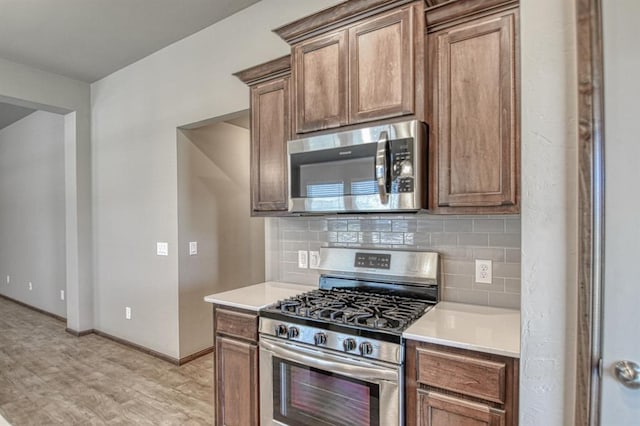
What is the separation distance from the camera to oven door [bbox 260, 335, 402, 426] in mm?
1611

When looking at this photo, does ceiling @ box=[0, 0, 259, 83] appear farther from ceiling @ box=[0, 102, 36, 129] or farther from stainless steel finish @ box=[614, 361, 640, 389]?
stainless steel finish @ box=[614, 361, 640, 389]

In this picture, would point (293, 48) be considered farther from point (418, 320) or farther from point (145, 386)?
point (145, 386)

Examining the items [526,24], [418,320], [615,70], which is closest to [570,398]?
[418,320]

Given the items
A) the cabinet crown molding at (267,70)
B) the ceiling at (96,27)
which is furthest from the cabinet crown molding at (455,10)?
the ceiling at (96,27)

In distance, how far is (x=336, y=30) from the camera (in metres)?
2.04

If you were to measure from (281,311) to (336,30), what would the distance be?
1580mm

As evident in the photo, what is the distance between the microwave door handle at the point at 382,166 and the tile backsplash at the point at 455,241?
1.01 feet

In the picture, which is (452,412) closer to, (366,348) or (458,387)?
(458,387)

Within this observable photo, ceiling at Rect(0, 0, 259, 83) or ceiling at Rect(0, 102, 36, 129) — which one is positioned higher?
ceiling at Rect(0, 0, 259, 83)

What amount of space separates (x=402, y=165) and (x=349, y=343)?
2.90 feet

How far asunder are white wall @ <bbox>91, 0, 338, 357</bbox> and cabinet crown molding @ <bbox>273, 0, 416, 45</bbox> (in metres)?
0.54

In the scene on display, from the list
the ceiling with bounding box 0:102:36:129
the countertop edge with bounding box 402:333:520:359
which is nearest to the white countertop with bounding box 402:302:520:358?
the countertop edge with bounding box 402:333:520:359

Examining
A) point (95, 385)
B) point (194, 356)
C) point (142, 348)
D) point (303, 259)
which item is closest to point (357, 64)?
point (303, 259)

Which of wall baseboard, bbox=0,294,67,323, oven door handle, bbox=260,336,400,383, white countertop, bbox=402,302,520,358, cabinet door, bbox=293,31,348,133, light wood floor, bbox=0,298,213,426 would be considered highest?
cabinet door, bbox=293,31,348,133
